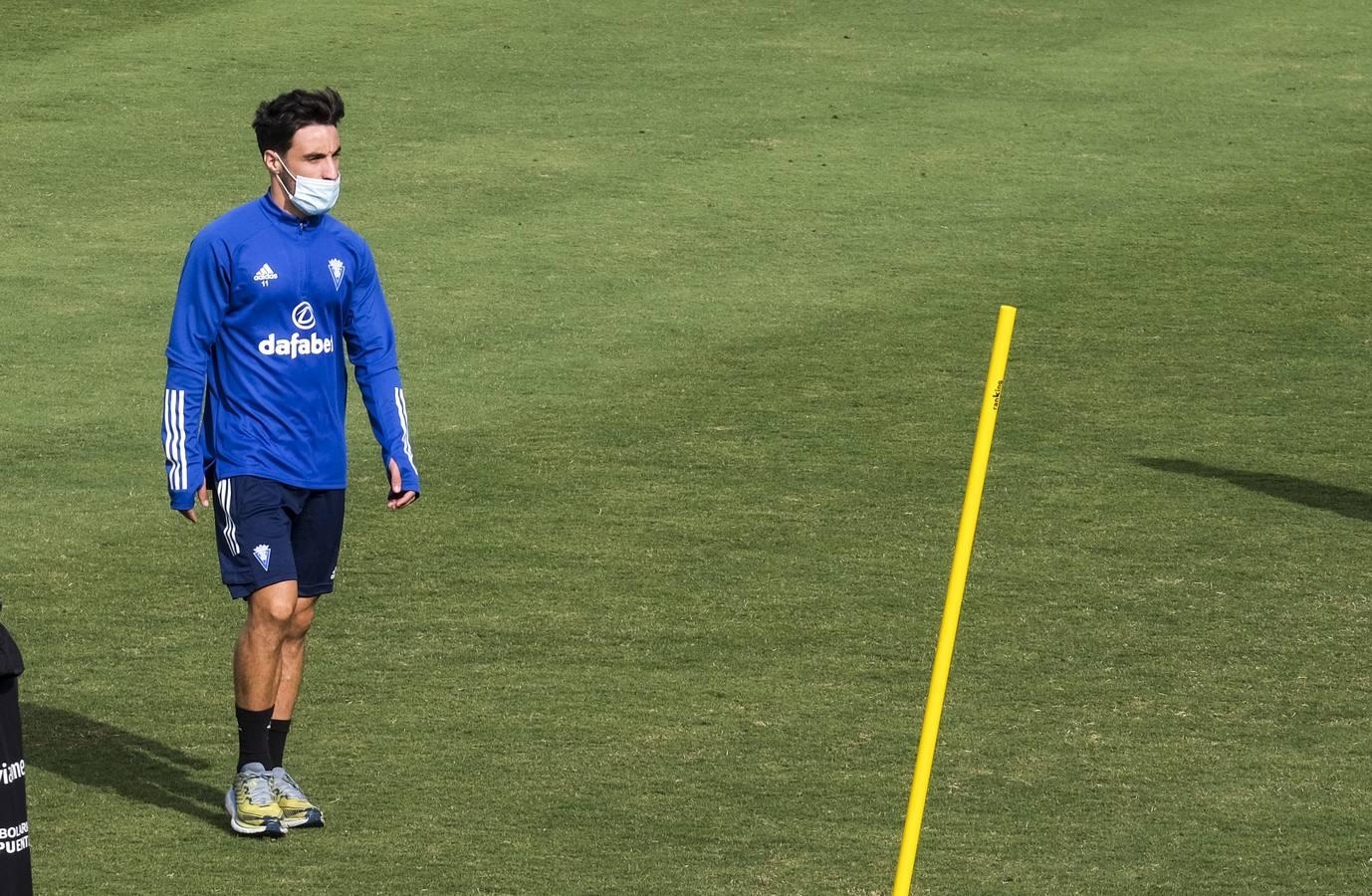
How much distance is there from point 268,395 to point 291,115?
822mm

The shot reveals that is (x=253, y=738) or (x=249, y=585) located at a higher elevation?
(x=249, y=585)

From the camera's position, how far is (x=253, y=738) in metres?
6.80

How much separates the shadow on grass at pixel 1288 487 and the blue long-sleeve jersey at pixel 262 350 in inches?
208

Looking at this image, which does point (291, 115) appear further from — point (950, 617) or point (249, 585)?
point (950, 617)

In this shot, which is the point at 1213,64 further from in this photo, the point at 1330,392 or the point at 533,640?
the point at 533,640

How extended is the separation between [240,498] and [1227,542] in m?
4.82

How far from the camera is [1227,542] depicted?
32.5ft

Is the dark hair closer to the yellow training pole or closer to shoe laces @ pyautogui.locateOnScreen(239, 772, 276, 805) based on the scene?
shoe laces @ pyautogui.locateOnScreen(239, 772, 276, 805)

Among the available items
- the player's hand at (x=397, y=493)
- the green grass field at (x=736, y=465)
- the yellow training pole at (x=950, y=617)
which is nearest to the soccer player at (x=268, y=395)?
the player's hand at (x=397, y=493)

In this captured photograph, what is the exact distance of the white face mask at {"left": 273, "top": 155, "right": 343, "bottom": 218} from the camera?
6.71m

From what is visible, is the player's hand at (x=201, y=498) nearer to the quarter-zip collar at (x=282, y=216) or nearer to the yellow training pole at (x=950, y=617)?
the quarter-zip collar at (x=282, y=216)

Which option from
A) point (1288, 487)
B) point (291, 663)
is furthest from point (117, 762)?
point (1288, 487)

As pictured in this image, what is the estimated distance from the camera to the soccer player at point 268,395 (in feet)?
21.8

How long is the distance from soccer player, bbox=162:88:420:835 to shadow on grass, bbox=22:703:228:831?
0.80 ft
